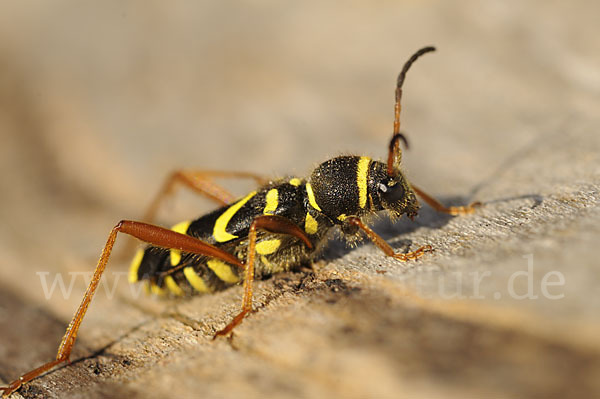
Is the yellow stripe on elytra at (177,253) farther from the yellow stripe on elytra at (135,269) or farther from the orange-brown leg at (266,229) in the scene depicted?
the orange-brown leg at (266,229)

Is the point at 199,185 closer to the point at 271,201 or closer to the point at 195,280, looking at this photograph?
the point at 271,201

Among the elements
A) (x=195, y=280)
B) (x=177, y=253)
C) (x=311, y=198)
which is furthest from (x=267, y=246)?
(x=177, y=253)

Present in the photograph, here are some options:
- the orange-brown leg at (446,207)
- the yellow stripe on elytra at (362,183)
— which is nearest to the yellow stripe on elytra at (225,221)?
the yellow stripe on elytra at (362,183)

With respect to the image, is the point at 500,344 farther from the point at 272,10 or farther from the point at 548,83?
the point at 272,10

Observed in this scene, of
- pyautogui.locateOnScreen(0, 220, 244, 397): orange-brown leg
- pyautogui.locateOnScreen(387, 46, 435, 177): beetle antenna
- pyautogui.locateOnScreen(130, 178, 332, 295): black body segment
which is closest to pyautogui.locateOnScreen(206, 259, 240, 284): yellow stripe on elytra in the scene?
pyautogui.locateOnScreen(130, 178, 332, 295): black body segment

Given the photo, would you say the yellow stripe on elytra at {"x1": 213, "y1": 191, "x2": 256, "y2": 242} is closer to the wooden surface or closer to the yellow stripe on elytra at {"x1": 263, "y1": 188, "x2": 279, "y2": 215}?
the yellow stripe on elytra at {"x1": 263, "y1": 188, "x2": 279, "y2": 215}

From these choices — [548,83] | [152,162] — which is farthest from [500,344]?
[152,162]
